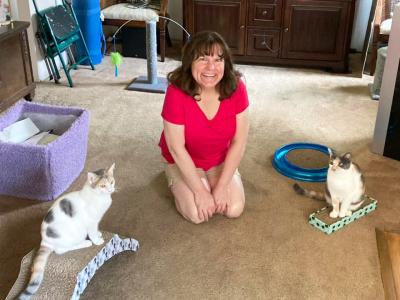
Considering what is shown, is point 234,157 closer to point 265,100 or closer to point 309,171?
point 309,171

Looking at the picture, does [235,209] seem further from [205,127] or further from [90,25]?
[90,25]

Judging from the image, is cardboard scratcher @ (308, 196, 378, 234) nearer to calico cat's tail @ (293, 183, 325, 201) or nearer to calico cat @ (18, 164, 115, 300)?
calico cat's tail @ (293, 183, 325, 201)

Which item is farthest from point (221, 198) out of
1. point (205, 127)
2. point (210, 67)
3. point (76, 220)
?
point (76, 220)

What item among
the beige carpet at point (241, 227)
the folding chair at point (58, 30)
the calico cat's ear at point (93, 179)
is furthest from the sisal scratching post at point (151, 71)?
the calico cat's ear at point (93, 179)

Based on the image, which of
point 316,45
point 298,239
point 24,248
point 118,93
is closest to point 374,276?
point 298,239

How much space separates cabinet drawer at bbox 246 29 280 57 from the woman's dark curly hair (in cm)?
210

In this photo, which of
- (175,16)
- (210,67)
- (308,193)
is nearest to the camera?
(210,67)

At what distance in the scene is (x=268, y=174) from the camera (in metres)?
2.62

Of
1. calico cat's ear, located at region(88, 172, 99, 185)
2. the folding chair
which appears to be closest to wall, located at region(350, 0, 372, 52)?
the folding chair

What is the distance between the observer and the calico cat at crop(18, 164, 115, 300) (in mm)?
1751

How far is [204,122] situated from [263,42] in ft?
7.23

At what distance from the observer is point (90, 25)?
4.07 meters

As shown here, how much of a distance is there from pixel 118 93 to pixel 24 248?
181 centimetres

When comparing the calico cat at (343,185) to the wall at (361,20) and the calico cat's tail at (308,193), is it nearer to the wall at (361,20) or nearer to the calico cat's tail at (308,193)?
the calico cat's tail at (308,193)
